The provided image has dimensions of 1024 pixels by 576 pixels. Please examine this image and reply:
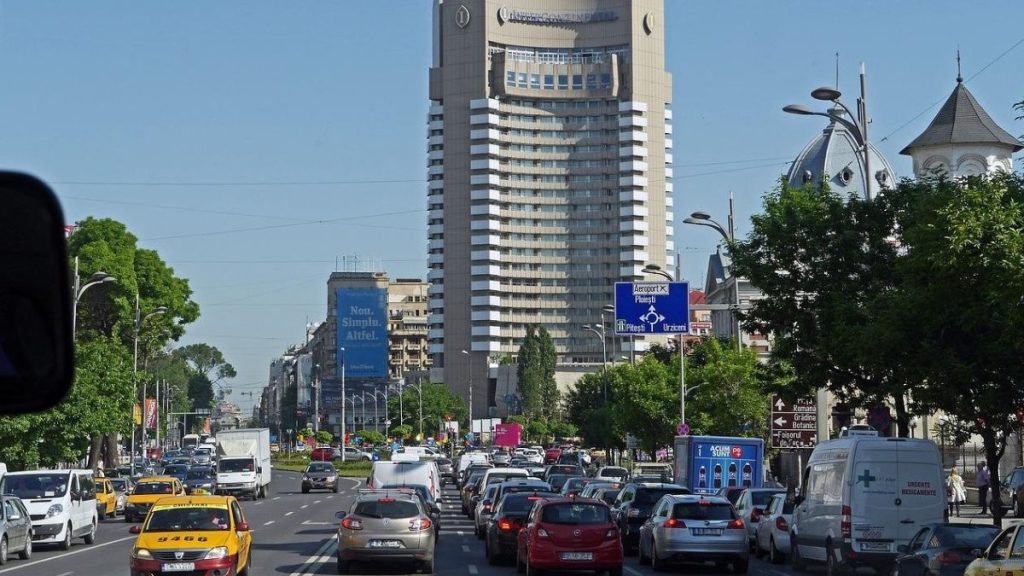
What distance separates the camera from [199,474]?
6806 cm

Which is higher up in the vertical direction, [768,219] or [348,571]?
[768,219]

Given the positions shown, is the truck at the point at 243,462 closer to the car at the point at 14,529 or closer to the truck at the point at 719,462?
the truck at the point at 719,462

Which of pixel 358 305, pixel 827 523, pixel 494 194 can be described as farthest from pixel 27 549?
pixel 494 194

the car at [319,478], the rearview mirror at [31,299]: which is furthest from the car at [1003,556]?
the car at [319,478]

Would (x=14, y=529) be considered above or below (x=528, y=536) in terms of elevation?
below

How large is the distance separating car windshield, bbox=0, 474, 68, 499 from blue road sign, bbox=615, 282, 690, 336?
19483 mm

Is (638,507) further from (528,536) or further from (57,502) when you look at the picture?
(57,502)

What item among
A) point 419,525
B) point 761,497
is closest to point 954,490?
→ point 761,497

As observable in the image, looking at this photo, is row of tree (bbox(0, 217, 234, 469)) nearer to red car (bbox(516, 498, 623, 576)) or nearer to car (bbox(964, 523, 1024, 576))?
red car (bbox(516, 498, 623, 576))

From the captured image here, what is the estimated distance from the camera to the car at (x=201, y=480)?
63003mm

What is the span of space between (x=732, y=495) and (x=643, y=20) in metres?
138

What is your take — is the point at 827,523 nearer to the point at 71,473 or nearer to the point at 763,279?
the point at 763,279

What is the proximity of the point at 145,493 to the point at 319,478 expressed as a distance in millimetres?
23109

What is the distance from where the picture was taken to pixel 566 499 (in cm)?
2633
